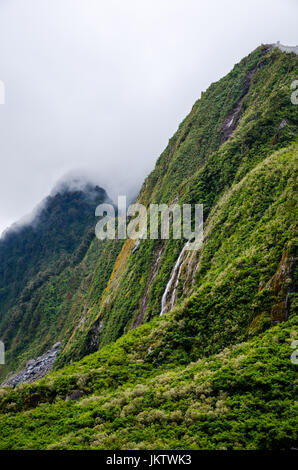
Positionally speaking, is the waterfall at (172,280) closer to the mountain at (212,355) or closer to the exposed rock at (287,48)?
the mountain at (212,355)

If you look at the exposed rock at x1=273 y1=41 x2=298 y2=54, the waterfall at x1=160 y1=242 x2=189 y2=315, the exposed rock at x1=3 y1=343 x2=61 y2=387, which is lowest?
the exposed rock at x1=3 y1=343 x2=61 y2=387

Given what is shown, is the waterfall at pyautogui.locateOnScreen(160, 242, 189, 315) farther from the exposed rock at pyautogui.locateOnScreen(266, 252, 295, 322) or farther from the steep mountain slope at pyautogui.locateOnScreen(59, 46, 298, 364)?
the exposed rock at pyautogui.locateOnScreen(266, 252, 295, 322)

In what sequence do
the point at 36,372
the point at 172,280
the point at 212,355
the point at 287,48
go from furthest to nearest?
the point at 36,372
the point at 287,48
the point at 172,280
the point at 212,355

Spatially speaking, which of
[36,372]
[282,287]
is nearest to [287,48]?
[282,287]

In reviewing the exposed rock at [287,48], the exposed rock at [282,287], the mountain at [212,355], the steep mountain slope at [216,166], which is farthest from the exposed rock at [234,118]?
the exposed rock at [282,287]

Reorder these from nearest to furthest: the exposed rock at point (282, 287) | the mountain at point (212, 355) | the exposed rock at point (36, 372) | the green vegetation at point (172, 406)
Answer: the green vegetation at point (172, 406)
the mountain at point (212, 355)
the exposed rock at point (282, 287)
the exposed rock at point (36, 372)

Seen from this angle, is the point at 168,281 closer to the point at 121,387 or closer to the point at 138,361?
the point at 138,361

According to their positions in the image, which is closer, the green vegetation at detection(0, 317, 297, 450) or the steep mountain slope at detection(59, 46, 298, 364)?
the green vegetation at detection(0, 317, 297, 450)

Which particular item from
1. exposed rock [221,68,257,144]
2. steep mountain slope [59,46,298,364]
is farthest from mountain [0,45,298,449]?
exposed rock [221,68,257,144]

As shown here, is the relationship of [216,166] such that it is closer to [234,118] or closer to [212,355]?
[234,118]

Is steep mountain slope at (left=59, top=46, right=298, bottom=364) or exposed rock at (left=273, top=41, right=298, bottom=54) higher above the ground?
exposed rock at (left=273, top=41, right=298, bottom=54)

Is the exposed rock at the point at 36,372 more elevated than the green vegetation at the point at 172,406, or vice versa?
the green vegetation at the point at 172,406

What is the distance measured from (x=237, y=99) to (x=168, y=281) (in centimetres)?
4226

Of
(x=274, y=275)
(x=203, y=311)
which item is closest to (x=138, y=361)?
(x=203, y=311)
